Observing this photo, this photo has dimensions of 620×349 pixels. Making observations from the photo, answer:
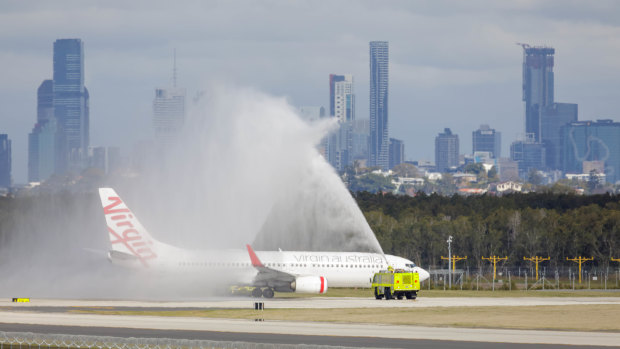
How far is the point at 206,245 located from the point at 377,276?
62.1 ft

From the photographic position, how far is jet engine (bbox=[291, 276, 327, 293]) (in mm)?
75500

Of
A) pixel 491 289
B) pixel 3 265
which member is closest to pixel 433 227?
pixel 491 289

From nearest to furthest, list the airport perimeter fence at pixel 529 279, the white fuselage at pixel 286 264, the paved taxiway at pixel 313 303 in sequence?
the paved taxiway at pixel 313 303 < the white fuselage at pixel 286 264 < the airport perimeter fence at pixel 529 279

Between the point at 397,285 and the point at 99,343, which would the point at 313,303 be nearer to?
the point at 397,285

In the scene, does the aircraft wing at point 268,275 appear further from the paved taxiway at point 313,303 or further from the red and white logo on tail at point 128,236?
the red and white logo on tail at point 128,236

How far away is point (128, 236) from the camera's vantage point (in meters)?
76.8

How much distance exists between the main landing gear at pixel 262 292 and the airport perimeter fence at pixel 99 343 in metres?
34.7

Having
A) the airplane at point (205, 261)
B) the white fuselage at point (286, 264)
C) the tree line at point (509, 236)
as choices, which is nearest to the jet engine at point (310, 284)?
the airplane at point (205, 261)

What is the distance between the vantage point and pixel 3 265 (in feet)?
314

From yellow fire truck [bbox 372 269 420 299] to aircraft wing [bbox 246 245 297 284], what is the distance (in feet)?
22.9

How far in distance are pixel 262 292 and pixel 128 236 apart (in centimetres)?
1136

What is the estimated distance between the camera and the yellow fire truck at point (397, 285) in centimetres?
7375

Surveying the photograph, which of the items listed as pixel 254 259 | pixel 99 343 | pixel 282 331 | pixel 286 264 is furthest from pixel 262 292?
pixel 99 343

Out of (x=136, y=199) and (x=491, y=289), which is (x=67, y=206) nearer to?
(x=136, y=199)
